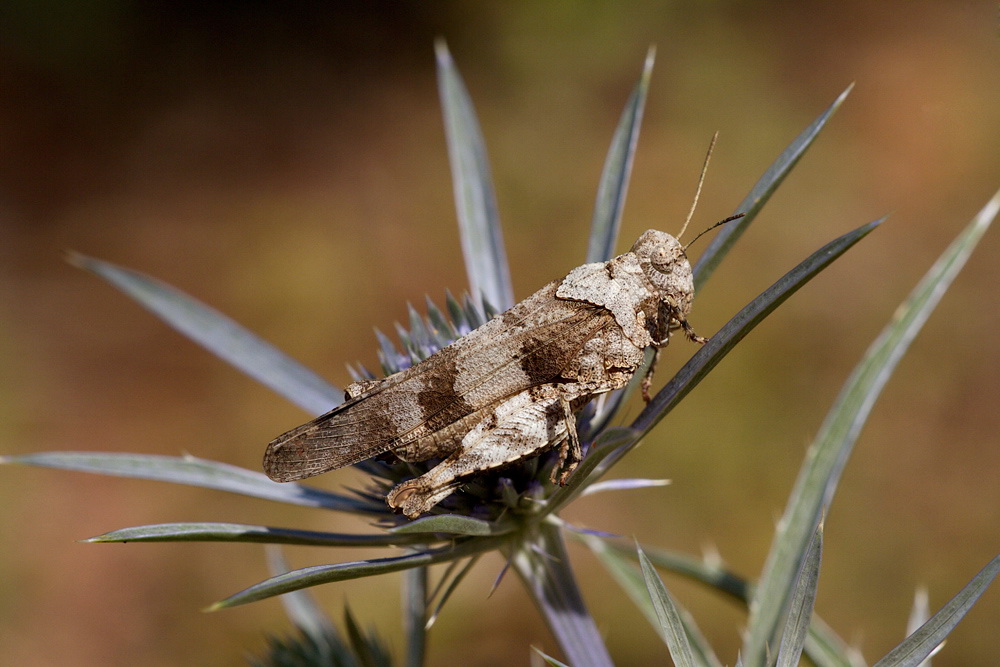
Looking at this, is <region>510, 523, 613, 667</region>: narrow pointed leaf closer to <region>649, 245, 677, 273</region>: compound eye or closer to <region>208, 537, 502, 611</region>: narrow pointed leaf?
<region>208, 537, 502, 611</region>: narrow pointed leaf

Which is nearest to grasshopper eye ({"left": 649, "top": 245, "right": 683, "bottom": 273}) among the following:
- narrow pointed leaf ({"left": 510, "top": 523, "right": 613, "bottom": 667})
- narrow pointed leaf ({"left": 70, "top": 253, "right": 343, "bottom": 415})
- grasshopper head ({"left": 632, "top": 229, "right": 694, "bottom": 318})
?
grasshopper head ({"left": 632, "top": 229, "right": 694, "bottom": 318})

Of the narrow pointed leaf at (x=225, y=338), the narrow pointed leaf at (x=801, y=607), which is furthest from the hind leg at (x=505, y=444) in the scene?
the narrow pointed leaf at (x=225, y=338)

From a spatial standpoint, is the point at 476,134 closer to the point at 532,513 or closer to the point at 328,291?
the point at 532,513

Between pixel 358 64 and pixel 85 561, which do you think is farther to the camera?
pixel 358 64

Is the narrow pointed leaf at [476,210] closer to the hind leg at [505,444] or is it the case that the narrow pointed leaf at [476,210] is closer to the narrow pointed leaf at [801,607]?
the hind leg at [505,444]

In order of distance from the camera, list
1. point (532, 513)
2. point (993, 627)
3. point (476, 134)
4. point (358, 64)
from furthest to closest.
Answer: point (358, 64), point (993, 627), point (476, 134), point (532, 513)

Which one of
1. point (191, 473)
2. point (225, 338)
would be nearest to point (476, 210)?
point (225, 338)

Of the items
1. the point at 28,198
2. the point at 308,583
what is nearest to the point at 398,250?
the point at 28,198
